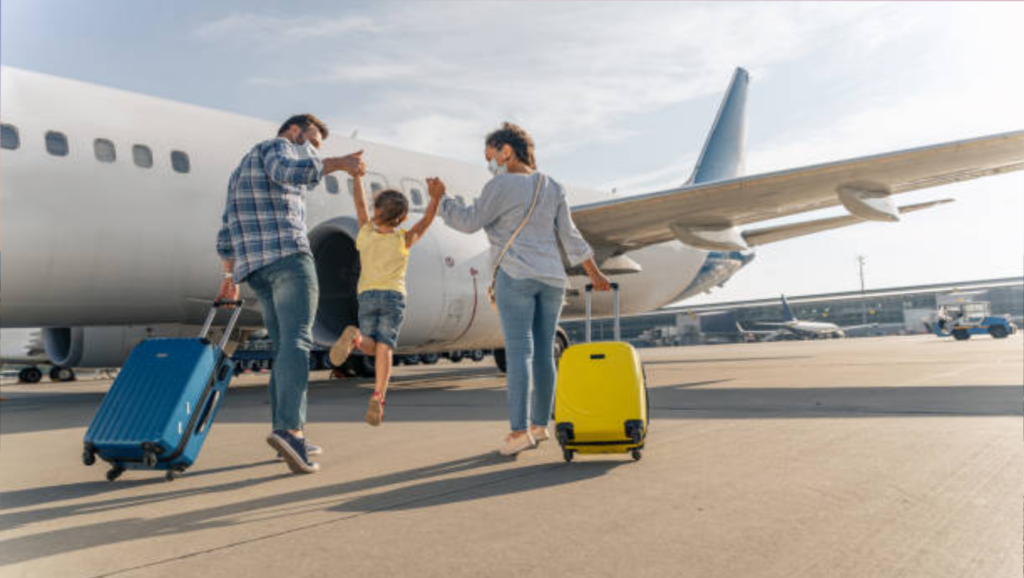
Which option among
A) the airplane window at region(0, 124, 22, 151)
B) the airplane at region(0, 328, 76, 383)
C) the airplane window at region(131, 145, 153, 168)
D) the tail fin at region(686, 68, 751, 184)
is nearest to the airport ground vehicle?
the tail fin at region(686, 68, 751, 184)

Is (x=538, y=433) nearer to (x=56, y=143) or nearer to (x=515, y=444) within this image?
(x=515, y=444)

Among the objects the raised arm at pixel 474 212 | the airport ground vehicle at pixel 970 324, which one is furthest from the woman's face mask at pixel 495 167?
the airport ground vehicle at pixel 970 324

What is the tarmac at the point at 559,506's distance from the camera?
162cm

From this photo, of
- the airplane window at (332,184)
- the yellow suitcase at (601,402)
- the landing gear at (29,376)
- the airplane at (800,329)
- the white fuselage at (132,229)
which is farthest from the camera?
the airplane at (800,329)

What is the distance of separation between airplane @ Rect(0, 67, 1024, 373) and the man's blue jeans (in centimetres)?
236

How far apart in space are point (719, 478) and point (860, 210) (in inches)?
262

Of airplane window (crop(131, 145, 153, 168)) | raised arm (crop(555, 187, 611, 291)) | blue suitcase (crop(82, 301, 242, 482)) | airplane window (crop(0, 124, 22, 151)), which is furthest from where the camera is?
airplane window (crop(131, 145, 153, 168))

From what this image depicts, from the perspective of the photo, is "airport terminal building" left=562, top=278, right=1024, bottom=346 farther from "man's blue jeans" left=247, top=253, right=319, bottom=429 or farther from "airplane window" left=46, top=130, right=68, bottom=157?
"man's blue jeans" left=247, top=253, right=319, bottom=429

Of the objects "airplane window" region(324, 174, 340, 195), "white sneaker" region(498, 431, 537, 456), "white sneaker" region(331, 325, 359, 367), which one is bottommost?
"white sneaker" region(498, 431, 537, 456)

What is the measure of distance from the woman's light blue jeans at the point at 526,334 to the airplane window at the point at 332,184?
5.26m

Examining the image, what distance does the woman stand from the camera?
3.27 metres

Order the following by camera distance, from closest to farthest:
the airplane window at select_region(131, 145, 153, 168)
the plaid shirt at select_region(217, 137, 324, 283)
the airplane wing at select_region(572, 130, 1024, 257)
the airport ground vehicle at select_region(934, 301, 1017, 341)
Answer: the plaid shirt at select_region(217, 137, 324, 283) → the airplane window at select_region(131, 145, 153, 168) → the airplane wing at select_region(572, 130, 1024, 257) → the airport ground vehicle at select_region(934, 301, 1017, 341)

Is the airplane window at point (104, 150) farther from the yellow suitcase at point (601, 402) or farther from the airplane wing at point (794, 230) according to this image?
the airplane wing at point (794, 230)

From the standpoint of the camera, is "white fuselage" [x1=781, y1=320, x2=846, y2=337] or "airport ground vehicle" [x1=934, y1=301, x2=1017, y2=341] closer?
"airport ground vehicle" [x1=934, y1=301, x2=1017, y2=341]
